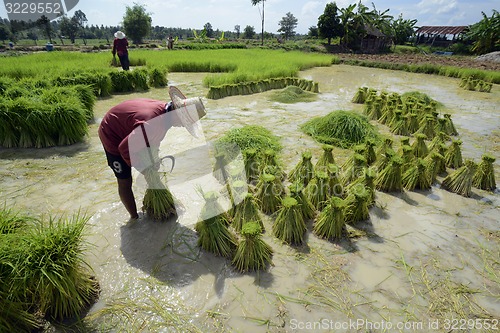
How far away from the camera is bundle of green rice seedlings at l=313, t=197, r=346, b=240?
302cm

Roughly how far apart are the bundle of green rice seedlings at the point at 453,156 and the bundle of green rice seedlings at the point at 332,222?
117 inches

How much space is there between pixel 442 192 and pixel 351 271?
8.00 ft

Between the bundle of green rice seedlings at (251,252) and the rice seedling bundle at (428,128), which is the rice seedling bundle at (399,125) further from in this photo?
the bundle of green rice seedlings at (251,252)

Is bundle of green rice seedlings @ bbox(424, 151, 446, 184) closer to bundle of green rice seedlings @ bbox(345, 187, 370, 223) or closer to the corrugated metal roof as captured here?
bundle of green rice seedlings @ bbox(345, 187, 370, 223)

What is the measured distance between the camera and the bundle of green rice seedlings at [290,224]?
9.76 ft

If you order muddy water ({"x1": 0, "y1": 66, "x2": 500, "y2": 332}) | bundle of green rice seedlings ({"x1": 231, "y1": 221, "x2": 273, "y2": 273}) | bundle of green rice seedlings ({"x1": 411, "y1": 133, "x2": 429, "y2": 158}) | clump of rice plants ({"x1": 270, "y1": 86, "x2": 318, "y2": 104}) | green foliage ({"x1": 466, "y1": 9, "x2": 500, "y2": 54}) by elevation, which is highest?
green foliage ({"x1": 466, "y1": 9, "x2": 500, "y2": 54})

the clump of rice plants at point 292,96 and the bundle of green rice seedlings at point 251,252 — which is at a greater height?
the clump of rice plants at point 292,96

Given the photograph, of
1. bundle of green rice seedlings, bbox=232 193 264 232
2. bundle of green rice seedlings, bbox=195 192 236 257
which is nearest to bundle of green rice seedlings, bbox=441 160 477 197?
bundle of green rice seedlings, bbox=232 193 264 232

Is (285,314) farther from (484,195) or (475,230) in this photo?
(484,195)

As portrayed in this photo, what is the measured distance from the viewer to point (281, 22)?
6962 cm

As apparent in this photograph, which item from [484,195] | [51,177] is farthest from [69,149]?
[484,195]

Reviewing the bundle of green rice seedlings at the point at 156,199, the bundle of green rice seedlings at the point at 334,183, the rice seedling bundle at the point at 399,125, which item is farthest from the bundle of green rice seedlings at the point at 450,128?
the bundle of green rice seedlings at the point at 156,199

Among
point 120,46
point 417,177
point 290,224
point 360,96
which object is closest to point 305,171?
point 290,224

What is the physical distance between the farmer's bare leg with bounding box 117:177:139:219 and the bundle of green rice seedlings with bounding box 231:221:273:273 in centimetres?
140
